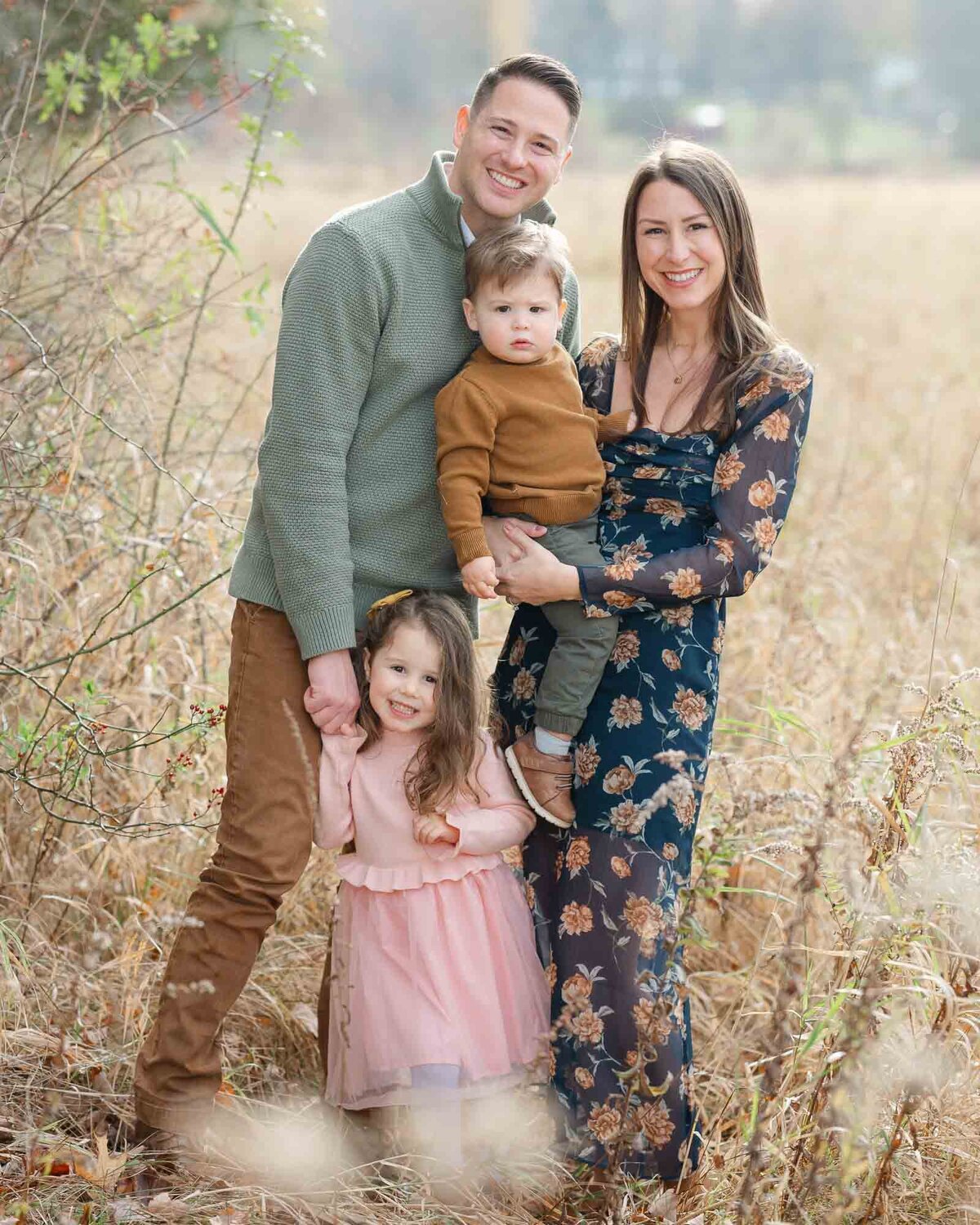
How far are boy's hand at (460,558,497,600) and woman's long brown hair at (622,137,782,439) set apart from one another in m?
0.47

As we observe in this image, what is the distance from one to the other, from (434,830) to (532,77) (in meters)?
1.53

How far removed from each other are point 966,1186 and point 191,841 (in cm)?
198

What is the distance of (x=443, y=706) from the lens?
2801 millimetres

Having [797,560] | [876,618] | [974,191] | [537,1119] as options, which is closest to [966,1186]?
[537,1119]

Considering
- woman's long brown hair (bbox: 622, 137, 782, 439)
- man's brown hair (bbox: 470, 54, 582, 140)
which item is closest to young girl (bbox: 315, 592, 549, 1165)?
woman's long brown hair (bbox: 622, 137, 782, 439)

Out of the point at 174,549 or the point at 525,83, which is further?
the point at 174,549

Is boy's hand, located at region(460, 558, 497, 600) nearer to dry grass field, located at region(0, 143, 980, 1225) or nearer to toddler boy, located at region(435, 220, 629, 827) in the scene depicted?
toddler boy, located at region(435, 220, 629, 827)

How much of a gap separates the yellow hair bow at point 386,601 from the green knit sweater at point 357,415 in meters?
0.02

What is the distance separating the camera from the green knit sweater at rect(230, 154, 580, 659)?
8.63ft

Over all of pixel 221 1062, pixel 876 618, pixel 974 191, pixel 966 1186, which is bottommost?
pixel 966 1186

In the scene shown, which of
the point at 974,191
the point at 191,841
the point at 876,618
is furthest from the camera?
the point at 974,191

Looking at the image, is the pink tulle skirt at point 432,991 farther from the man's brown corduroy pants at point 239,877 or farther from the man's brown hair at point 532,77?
the man's brown hair at point 532,77

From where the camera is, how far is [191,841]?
11.6 ft

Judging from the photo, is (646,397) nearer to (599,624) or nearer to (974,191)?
(599,624)
